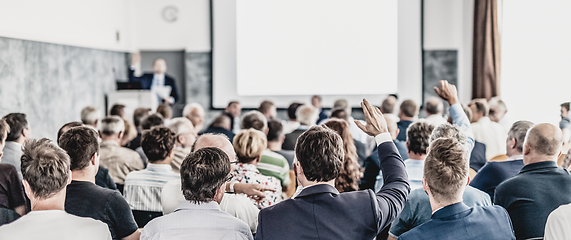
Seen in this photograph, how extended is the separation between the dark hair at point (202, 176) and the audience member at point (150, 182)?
1094 mm

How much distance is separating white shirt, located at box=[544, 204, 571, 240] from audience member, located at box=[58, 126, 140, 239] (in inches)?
62.9

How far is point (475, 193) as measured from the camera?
7.46 ft

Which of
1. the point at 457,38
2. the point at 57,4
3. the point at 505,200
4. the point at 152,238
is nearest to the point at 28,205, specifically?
the point at 152,238

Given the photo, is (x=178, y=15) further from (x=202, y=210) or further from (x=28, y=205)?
(x=202, y=210)

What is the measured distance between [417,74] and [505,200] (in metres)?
6.73

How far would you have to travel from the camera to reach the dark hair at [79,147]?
216 cm

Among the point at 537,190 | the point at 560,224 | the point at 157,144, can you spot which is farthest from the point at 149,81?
the point at 560,224

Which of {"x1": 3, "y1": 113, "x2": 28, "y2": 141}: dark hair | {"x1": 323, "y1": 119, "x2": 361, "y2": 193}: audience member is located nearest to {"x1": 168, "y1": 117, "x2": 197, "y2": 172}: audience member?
{"x1": 3, "y1": 113, "x2": 28, "y2": 141}: dark hair

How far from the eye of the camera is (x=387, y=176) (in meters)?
1.83

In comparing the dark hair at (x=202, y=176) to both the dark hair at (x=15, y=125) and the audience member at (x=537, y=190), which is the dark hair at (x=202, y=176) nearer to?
the audience member at (x=537, y=190)

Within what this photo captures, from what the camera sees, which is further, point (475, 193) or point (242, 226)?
point (475, 193)

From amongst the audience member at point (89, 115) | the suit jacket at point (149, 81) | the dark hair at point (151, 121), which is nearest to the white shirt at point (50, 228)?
the dark hair at point (151, 121)

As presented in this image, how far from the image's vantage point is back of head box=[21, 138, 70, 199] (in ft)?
5.50

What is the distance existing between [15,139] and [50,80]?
3581 mm
